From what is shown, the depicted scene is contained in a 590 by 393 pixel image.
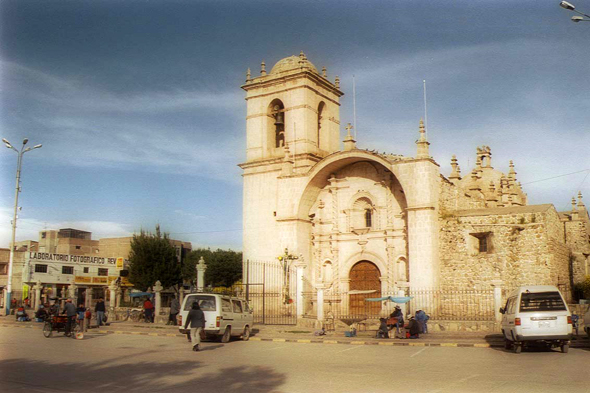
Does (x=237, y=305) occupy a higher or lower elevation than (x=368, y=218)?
lower

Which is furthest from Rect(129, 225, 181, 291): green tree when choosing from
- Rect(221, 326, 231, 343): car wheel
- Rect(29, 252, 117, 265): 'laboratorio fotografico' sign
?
Rect(221, 326, 231, 343): car wheel

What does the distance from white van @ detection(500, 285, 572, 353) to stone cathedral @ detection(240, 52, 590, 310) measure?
9.08m

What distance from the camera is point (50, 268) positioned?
5272 cm

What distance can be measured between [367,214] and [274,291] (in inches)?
250

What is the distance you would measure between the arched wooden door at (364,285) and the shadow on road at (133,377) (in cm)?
1790

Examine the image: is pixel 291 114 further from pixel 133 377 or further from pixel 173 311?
pixel 133 377

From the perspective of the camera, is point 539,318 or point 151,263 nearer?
point 539,318

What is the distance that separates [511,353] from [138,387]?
9.57 meters

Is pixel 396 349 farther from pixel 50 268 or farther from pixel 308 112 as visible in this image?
pixel 50 268

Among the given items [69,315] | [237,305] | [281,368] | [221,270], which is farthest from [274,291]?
[221,270]

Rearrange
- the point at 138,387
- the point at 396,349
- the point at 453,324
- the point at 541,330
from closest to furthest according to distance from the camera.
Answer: the point at 138,387 → the point at 541,330 → the point at 396,349 → the point at 453,324

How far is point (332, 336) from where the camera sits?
68.7 feet

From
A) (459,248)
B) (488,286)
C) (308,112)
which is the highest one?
(308,112)

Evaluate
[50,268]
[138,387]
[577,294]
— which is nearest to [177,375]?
[138,387]
